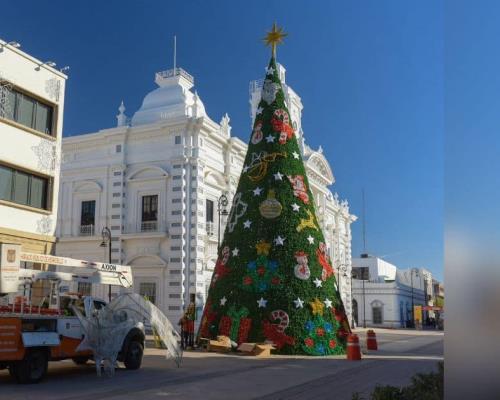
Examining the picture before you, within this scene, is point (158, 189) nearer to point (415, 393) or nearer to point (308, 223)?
point (308, 223)

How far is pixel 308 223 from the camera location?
66.4 ft

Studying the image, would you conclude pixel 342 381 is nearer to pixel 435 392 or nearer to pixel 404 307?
pixel 435 392

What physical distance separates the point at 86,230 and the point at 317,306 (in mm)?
17698

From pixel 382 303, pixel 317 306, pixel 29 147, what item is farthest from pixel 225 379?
pixel 382 303

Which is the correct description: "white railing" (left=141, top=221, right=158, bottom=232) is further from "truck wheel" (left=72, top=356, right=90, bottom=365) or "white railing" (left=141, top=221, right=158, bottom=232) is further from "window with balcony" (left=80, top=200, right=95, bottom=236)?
"truck wheel" (left=72, top=356, right=90, bottom=365)

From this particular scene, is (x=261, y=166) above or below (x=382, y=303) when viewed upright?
above

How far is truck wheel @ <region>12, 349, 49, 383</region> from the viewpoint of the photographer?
1215 centimetres

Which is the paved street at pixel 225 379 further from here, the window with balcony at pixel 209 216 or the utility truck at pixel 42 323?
the window with balcony at pixel 209 216

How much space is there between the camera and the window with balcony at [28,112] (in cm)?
1927

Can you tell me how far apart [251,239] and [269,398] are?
984 centimetres

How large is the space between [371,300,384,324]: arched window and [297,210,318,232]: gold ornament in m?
44.2

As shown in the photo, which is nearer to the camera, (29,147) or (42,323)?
(42,323)

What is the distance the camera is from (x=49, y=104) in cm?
2109

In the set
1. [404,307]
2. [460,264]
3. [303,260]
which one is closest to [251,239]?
[303,260]
